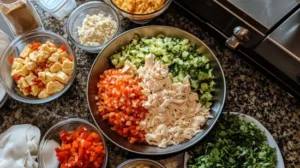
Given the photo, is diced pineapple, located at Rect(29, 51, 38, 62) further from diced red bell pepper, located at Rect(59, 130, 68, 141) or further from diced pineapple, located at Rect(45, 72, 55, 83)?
diced red bell pepper, located at Rect(59, 130, 68, 141)

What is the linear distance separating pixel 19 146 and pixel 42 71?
27 centimetres

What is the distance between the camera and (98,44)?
149 cm

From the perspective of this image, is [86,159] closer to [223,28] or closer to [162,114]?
[162,114]

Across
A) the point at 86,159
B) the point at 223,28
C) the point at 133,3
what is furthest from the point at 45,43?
the point at 223,28

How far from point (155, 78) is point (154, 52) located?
11 cm

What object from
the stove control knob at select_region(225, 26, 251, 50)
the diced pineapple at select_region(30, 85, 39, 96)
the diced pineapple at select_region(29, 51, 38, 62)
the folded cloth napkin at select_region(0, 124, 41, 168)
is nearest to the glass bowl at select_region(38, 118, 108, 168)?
the folded cloth napkin at select_region(0, 124, 41, 168)

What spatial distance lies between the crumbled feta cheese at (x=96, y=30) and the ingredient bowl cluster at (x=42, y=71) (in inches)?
4.3

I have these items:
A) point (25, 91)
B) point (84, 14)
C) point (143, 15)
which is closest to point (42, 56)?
point (25, 91)

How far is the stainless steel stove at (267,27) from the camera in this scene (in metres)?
1.17

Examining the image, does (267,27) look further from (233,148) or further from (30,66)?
(30,66)

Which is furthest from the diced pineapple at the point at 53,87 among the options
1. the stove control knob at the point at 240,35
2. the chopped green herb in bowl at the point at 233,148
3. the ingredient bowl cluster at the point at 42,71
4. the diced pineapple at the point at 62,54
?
the stove control knob at the point at 240,35

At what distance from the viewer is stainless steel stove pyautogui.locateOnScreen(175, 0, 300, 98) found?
117cm

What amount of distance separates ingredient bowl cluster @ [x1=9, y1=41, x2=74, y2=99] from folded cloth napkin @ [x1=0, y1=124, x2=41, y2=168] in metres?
0.13

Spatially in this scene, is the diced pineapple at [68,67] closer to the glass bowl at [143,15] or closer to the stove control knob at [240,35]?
the glass bowl at [143,15]
